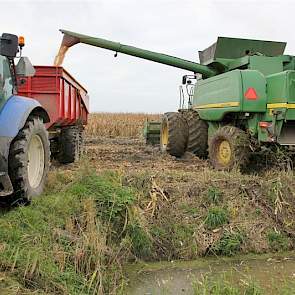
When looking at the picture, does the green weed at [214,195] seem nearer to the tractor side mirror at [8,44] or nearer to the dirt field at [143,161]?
the dirt field at [143,161]

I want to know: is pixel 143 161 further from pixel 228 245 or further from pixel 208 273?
pixel 208 273

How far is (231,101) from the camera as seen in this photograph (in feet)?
24.9

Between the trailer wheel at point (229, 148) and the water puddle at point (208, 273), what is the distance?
2.09 metres

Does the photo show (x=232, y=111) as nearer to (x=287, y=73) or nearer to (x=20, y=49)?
(x=287, y=73)

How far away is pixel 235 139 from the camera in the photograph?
24.1ft

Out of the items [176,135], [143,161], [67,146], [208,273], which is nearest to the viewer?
[208,273]

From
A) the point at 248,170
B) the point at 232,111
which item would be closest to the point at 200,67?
the point at 232,111

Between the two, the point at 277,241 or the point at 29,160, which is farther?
the point at 277,241

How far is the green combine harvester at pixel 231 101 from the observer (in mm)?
6953

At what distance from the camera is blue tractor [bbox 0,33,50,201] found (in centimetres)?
454

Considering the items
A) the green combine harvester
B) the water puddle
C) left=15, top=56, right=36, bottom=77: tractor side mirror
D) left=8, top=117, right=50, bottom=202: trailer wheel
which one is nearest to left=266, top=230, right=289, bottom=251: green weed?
the water puddle

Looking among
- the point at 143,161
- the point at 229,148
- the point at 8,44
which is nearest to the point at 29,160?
the point at 8,44

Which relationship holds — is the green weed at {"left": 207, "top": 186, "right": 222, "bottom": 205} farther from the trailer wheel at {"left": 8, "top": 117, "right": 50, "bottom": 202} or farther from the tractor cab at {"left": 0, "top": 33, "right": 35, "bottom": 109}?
the tractor cab at {"left": 0, "top": 33, "right": 35, "bottom": 109}

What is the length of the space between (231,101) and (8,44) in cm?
398
